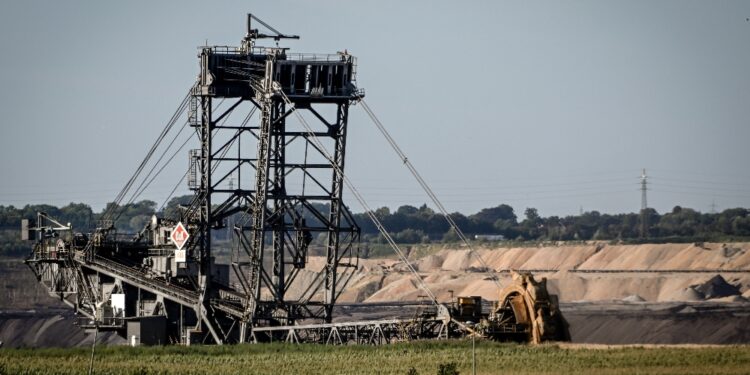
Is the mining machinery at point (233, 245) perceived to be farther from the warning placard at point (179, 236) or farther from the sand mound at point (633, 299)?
the sand mound at point (633, 299)

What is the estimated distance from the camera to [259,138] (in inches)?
3386

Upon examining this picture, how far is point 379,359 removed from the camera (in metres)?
70.2

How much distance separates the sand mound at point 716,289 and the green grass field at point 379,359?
95.7 m

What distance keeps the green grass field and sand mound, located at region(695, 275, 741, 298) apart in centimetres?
9567

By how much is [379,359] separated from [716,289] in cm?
10348

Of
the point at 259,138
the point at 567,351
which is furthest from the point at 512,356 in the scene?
the point at 259,138

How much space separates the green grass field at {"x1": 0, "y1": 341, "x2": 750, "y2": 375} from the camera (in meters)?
63.7

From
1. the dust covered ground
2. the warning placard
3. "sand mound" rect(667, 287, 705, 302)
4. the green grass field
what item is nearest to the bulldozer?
the green grass field

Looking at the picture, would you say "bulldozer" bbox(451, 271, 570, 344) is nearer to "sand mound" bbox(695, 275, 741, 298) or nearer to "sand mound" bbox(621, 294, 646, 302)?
"sand mound" bbox(621, 294, 646, 302)

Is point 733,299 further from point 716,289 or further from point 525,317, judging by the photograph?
point 525,317

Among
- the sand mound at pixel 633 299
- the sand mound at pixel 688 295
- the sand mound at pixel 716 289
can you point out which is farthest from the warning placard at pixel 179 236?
the sand mound at pixel 716 289

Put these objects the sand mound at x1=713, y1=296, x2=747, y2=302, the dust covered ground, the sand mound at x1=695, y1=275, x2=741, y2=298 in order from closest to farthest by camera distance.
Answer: the dust covered ground, the sand mound at x1=713, y1=296, x2=747, y2=302, the sand mound at x1=695, y1=275, x2=741, y2=298

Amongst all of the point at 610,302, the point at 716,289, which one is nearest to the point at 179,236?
the point at 610,302

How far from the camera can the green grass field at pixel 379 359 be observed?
6369 centimetres
